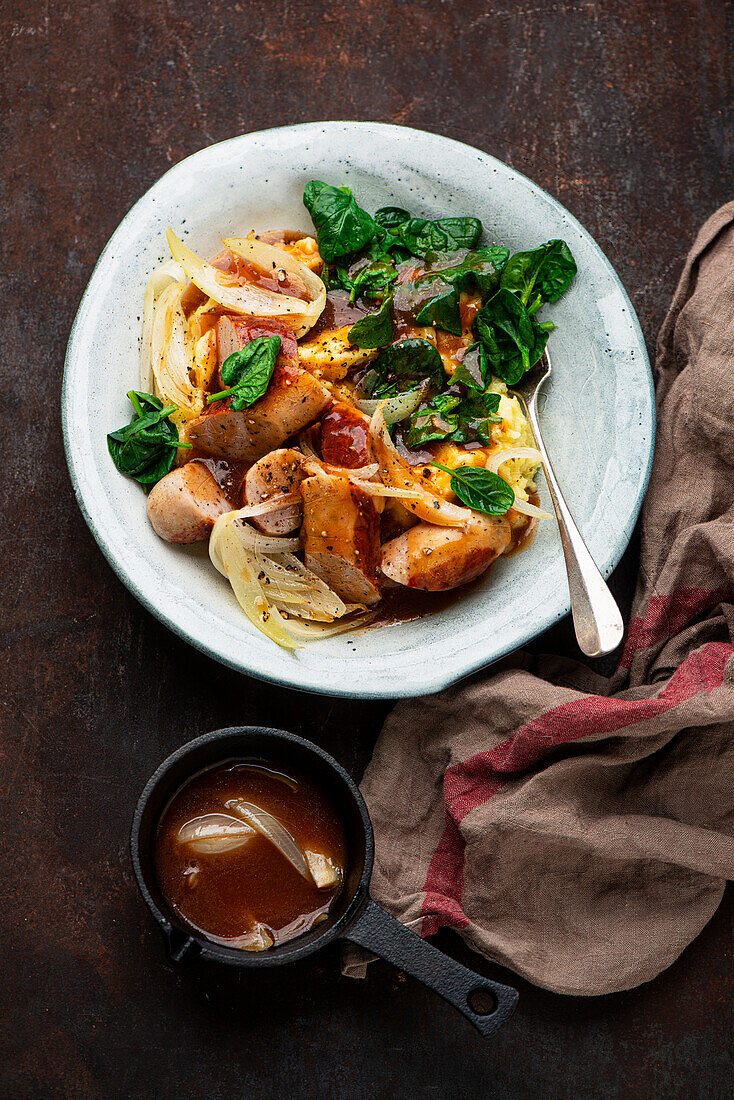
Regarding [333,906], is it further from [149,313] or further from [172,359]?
[149,313]

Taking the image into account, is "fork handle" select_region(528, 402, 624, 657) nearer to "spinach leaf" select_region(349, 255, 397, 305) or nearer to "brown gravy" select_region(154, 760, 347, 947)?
"spinach leaf" select_region(349, 255, 397, 305)

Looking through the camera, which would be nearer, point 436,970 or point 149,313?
point 436,970

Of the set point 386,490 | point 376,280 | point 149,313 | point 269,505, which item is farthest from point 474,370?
point 149,313

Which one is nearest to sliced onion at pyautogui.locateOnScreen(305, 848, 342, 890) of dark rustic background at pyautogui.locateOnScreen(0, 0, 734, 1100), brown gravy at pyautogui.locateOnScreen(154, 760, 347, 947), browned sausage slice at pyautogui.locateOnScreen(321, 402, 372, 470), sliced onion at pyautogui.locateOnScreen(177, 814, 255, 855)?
brown gravy at pyautogui.locateOnScreen(154, 760, 347, 947)

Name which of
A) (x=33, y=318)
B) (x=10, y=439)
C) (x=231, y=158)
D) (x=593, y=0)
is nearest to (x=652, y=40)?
(x=593, y=0)

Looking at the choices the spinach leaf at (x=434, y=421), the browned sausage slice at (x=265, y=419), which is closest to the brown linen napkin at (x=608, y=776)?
the spinach leaf at (x=434, y=421)

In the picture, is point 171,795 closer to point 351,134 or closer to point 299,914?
point 299,914

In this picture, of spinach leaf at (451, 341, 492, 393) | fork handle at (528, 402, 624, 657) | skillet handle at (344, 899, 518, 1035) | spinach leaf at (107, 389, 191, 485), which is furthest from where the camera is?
spinach leaf at (451, 341, 492, 393)
